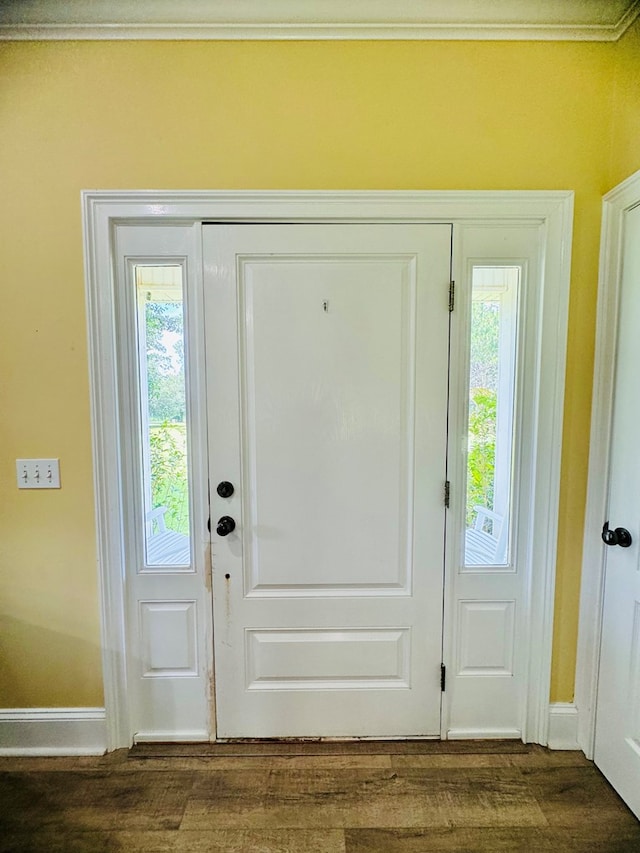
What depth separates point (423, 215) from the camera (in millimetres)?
1424

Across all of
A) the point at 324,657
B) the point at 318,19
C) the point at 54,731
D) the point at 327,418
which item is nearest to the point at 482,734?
the point at 324,657

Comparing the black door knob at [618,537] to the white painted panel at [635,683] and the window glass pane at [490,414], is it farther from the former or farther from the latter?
the window glass pane at [490,414]

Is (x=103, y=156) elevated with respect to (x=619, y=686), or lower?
elevated

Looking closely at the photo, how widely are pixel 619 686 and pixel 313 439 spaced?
4.70 feet

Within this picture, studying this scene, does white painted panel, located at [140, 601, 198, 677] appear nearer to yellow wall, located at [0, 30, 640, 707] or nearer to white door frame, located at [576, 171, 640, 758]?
yellow wall, located at [0, 30, 640, 707]

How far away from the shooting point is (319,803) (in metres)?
1.36

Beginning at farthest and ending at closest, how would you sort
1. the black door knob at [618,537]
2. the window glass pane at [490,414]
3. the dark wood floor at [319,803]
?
the window glass pane at [490,414]
the black door knob at [618,537]
the dark wood floor at [319,803]

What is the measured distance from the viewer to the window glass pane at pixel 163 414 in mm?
1497

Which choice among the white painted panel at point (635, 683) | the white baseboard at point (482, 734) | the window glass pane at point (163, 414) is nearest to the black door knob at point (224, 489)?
the window glass pane at point (163, 414)

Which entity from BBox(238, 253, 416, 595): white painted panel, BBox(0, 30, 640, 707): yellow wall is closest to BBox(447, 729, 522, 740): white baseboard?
BBox(238, 253, 416, 595): white painted panel

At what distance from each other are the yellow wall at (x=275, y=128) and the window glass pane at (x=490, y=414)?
0.27 metres

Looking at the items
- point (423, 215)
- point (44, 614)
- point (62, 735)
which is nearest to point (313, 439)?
point (423, 215)

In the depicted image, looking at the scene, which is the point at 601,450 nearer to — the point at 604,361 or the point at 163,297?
the point at 604,361

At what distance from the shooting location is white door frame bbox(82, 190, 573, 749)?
1.42 m
